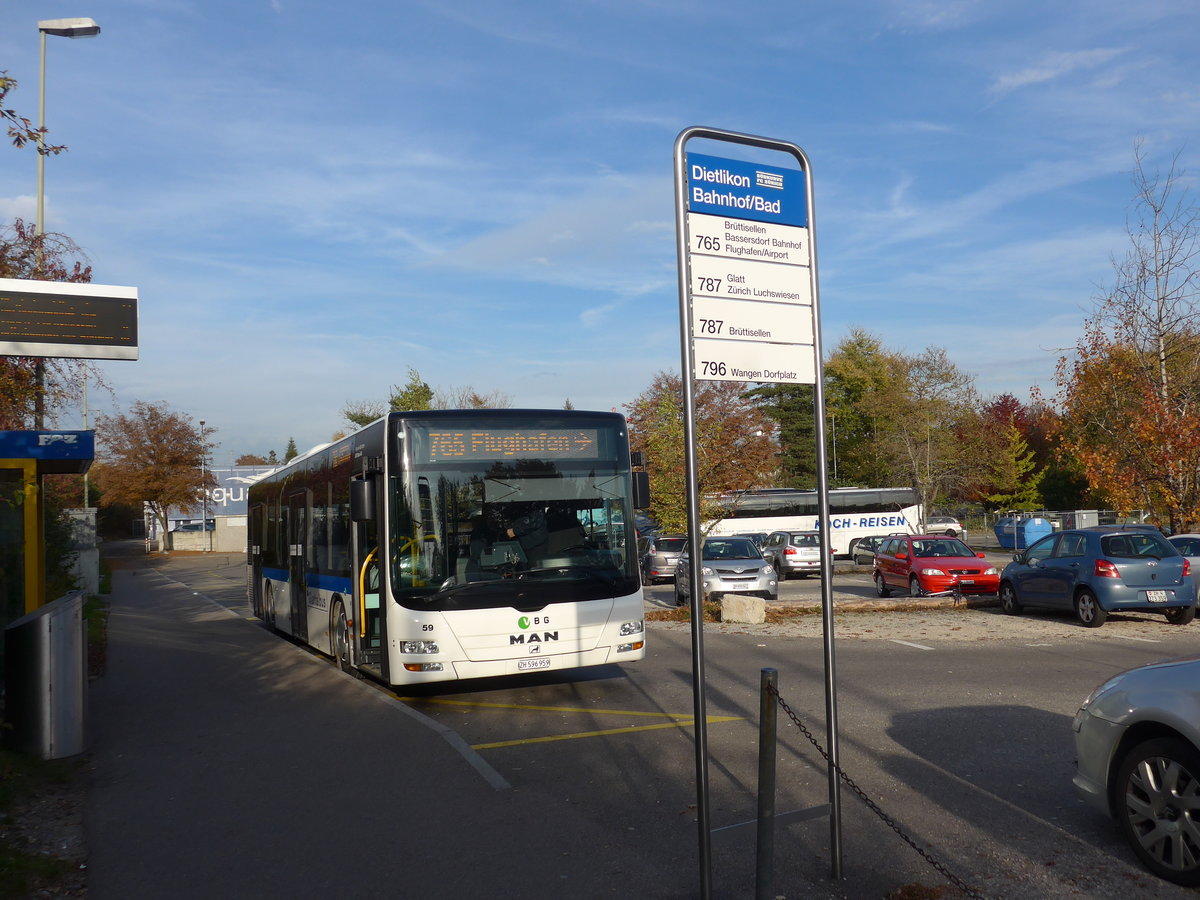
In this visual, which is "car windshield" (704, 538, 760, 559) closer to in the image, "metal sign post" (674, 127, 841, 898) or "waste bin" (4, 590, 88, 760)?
"waste bin" (4, 590, 88, 760)

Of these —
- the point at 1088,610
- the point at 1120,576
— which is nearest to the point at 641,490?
the point at 1120,576

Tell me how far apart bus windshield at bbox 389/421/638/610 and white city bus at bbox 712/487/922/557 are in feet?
114

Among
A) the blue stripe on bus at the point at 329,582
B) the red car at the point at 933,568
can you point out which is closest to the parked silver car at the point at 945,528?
the red car at the point at 933,568

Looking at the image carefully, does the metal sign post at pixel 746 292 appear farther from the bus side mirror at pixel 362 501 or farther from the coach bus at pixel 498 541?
the bus side mirror at pixel 362 501

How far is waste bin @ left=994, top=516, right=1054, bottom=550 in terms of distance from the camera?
1762 inches

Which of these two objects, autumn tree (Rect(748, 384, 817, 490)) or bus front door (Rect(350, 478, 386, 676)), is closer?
bus front door (Rect(350, 478, 386, 676))

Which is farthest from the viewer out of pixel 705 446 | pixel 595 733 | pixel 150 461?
pixel 150 461

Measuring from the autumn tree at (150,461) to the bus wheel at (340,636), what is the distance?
182 ft

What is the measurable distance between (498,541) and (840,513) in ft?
121

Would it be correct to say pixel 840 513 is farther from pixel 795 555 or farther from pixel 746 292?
pixel 746 292

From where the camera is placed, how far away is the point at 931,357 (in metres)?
54.8

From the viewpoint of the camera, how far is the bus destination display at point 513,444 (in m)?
10.4

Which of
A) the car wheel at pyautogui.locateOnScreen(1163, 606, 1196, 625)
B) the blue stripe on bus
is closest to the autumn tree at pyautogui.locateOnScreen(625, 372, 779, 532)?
the blue stripe on bus

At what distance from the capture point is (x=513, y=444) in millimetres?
10664
